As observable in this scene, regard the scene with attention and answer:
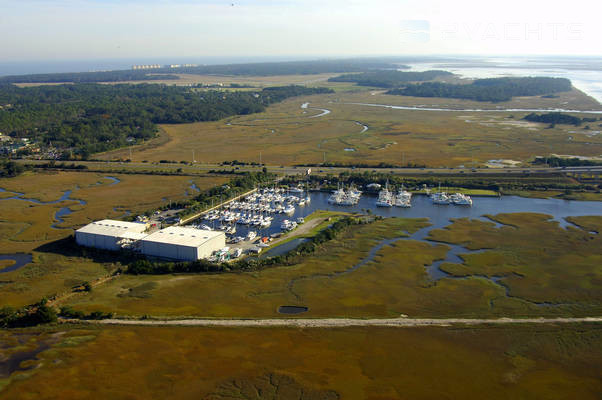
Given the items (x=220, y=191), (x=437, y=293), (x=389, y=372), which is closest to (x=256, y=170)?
(x=220, y=191)

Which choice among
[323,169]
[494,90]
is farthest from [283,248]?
[494,90]

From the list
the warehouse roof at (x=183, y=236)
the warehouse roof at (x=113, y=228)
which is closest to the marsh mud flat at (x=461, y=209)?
the warehouse roof at (x=183, y=236)

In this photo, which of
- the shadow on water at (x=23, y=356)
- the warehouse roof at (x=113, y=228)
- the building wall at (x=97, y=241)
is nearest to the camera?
the shadow on water at (x=23, y=356)

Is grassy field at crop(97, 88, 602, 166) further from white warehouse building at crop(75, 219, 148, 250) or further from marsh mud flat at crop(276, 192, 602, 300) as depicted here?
white warehouse building at crop(75, 219, 148, 250)

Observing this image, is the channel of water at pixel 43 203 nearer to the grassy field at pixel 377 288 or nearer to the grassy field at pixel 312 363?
the grassy field at pixel 377 288

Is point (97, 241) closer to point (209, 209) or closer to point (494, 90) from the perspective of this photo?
point (209, 209)

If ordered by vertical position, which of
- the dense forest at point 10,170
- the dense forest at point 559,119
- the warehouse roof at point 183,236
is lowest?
the warehouse roof at point 183,236

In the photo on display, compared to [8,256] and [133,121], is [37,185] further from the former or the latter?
[133,121]
